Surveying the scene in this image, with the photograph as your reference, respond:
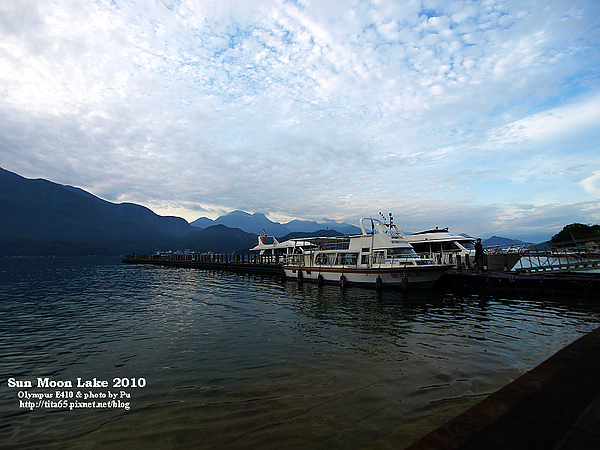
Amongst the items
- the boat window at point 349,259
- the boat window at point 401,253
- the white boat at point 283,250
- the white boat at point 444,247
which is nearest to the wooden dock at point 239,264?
the white boat at point 283,250

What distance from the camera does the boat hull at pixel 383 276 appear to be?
76.8 ft

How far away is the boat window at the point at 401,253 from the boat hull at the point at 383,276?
193 cm

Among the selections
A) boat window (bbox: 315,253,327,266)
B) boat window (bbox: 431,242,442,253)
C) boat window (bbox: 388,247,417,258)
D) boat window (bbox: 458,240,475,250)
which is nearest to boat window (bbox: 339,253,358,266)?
boat window (bbox: 315,253,327,266)

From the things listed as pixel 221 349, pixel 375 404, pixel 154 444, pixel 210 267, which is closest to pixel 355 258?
pixel 221 349

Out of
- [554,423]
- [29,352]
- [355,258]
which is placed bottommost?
[29,352]

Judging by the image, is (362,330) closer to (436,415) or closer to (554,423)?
(436,415)

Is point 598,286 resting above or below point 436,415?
above

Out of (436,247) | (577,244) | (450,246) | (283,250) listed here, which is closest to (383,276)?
(436,247)

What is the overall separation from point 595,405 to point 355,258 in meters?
25.7

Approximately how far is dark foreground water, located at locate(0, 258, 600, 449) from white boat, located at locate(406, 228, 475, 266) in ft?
41.9

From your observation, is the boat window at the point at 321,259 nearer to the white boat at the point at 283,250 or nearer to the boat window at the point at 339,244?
the boat window at the point at 339,244

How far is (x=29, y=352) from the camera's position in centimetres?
1085

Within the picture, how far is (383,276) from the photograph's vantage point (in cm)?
2489

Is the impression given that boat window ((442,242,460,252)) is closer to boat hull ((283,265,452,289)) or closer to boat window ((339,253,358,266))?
boat hull ((283,265,452,289))
